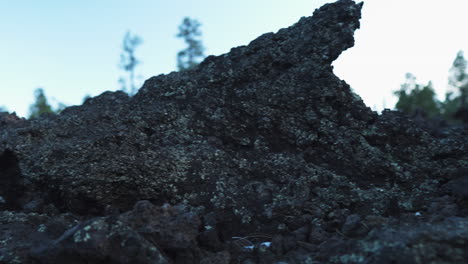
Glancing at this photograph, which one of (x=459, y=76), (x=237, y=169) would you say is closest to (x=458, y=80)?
(x=459, y=76)

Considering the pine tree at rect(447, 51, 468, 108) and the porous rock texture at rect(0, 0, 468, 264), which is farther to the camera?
the pine tree at rect(447, 51, 468, 108)

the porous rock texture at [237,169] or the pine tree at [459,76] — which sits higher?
the pine tree at [459,76]

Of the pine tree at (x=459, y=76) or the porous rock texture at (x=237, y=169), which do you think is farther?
the pine tree at (x=459, y=76)

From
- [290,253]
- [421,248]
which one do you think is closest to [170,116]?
[290,253]

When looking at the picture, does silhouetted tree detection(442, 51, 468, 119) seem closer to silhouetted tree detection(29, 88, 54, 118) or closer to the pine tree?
the pine tree

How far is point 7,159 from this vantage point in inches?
166

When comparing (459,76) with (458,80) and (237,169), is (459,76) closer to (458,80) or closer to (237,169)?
(458,80)

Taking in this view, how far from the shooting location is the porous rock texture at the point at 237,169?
9.46ft

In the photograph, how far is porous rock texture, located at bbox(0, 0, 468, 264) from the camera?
2.88 meters

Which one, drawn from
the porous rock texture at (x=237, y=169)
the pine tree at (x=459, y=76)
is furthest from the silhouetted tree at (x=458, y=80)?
the porous rock texture at (x=237, y=169)

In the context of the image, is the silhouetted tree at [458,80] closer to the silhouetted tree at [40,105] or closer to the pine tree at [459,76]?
the pine tree at [459,76]

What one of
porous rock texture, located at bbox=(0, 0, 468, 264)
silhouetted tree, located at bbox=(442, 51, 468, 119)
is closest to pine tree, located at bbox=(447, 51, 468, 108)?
silhouetted tree, located at bbox=(442, 51, 468, 119)

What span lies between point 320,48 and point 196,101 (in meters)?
1.56

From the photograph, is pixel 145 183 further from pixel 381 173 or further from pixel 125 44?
pixel 125 44
